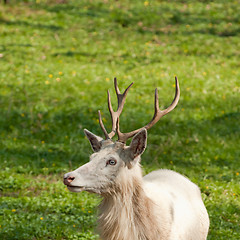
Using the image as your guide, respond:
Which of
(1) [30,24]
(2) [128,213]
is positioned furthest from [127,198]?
(1) [30,24]

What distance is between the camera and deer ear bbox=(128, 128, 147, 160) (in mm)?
5223

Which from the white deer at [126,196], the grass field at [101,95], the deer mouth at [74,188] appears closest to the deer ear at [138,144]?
the white deer at [126,196]

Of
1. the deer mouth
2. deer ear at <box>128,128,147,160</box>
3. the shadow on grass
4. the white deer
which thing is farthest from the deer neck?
the shadow on grass

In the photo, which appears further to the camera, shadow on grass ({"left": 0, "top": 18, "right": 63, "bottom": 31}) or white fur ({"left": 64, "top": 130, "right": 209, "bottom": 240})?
shadow on grass ({"left": 0, "top": 18, "right": 63, "bottom": 31})

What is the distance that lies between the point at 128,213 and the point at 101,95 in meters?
7.81

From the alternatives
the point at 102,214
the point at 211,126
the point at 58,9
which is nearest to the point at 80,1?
the point at 58,9

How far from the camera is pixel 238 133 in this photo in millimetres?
11266

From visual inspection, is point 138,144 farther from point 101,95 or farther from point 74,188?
point 101,95

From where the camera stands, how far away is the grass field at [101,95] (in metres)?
8.05

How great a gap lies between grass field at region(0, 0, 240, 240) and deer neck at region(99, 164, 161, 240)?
1796 millimetres

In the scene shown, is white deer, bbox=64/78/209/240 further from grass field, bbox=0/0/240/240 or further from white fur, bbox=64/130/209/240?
grass field, bbox=0/0/240/240

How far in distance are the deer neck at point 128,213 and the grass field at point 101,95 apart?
180cm

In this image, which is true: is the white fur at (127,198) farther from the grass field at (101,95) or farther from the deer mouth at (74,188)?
the grass field at (101,95)

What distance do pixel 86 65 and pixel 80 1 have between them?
603cm
